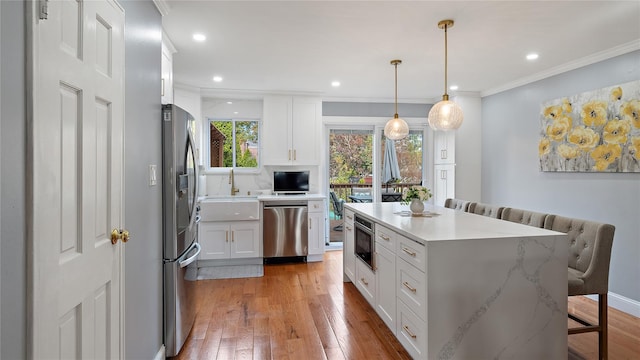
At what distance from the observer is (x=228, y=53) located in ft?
11.2

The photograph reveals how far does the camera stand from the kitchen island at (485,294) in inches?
79.0

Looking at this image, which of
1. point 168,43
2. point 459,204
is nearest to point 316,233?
point 459,204

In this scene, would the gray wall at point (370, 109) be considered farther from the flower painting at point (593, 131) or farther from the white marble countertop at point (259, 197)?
the flower painting at point (593, 131)

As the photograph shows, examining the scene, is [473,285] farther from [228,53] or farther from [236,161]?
[236,161]

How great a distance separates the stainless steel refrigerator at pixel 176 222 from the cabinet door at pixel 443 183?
4.05 m

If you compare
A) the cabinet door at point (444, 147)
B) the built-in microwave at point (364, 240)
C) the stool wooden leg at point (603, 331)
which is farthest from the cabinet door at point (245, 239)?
the stool wooden leg at point (603, 331)

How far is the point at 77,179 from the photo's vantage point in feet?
4.18

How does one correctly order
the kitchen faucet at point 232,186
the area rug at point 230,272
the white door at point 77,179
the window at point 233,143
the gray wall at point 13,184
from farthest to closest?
1. the window at point 233,143
2. the kitchen faucet at point 232,186
3. the area rug at point 230,272
4. the white door at point 77,179
5. the gray wall at point 13,184

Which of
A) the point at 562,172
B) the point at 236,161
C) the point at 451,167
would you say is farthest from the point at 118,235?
the point at 451,167

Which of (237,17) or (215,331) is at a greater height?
(237,17)

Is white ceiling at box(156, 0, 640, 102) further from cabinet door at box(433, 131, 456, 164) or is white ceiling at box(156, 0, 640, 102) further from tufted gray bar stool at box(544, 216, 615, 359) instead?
tufted gray bar stool at box(544, 216, 615, 359)

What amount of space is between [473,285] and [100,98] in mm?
2170

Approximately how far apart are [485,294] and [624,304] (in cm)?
224

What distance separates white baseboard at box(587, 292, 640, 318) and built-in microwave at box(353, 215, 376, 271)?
8.03 ft
